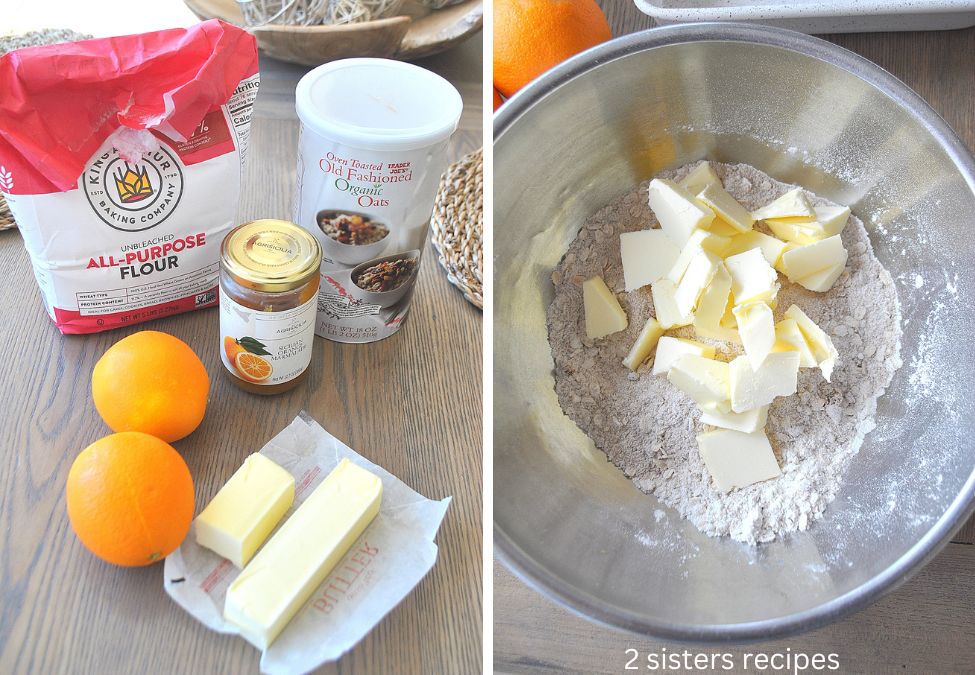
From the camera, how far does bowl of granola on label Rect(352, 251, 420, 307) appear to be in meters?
0.97

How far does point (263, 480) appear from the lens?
2.62 feet

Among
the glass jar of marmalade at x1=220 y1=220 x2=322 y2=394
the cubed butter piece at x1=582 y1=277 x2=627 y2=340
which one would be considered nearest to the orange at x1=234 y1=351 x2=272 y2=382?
the glass jar of marmalade at x1=220 y1=220 x2=322 y2=394

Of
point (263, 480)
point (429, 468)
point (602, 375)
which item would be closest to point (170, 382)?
Result: point (263, 480)

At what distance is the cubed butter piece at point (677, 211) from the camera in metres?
1.12

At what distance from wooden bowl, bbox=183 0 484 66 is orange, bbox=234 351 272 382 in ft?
1.86

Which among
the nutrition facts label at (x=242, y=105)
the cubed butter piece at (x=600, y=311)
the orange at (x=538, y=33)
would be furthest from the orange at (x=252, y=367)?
the orange at (x=538, y=33)

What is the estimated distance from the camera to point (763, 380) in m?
1.08

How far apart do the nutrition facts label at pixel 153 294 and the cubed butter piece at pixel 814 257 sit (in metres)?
0.80

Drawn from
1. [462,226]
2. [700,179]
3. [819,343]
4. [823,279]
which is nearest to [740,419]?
[819,343]

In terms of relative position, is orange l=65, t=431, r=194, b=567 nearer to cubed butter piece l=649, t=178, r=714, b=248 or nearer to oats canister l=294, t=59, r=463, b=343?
oats canister l=294, t=59, r=463, b=343

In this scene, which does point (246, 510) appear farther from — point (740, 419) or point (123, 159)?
point (740, 419)

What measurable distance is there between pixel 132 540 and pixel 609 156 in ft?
2.70

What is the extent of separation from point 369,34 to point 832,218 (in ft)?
2.52

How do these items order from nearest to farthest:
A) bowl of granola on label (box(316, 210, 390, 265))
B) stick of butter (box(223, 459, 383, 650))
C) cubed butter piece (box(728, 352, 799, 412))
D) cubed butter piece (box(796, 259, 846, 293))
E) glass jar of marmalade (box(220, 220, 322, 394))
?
stick of butter (box(223, 459, 383, 650)) < glass jar of marmalade (box(220, 220, 322, 394)) < bowl of granola on label (box(316, 210, 390, 265)) < cubed butter piece (box(728, 352, 799, 412)) < cubed butter piece (box(796, 259, 846, 293))
